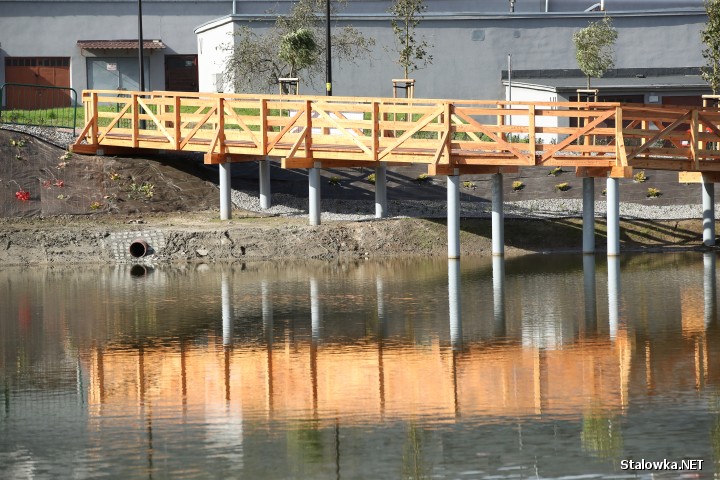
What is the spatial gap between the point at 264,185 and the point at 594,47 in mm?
→ 16836

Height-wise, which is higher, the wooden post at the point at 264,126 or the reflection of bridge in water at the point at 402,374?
the wooden post at the point at 264,126

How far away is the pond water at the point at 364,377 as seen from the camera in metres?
12.3

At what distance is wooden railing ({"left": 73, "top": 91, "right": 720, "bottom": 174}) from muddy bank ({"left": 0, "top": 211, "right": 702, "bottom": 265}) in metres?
1.70

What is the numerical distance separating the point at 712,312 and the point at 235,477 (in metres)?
10.9

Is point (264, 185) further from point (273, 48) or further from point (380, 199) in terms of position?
point (273, 48)

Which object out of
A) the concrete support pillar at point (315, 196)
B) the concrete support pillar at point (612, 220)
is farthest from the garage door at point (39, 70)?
the concrete support pillar at point (612, 220)

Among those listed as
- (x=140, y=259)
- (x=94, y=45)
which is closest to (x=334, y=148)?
(x=140, y=259)

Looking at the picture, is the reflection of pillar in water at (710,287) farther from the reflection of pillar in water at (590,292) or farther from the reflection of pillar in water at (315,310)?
the reflection of pillar in water at (315,310)

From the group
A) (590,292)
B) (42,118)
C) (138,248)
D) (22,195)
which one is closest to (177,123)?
(22,195)

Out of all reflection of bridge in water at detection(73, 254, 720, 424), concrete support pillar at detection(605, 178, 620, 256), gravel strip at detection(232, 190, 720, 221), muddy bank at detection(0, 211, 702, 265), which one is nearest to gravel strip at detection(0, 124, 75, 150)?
muddy bank at detection(0, 211, 702, 265)

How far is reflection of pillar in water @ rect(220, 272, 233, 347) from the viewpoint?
62.8ft

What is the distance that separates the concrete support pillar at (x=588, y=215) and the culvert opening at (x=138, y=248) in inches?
381

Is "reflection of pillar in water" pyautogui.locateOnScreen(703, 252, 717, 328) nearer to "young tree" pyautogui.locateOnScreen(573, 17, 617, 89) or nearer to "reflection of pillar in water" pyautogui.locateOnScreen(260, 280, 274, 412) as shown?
"reflection of pillar in water" pyautogui.locateOnScreen(260, 280, 274, 412)

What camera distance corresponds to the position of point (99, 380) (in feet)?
53.0
